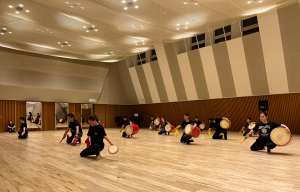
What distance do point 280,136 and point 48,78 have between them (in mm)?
18787

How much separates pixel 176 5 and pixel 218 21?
348 cm

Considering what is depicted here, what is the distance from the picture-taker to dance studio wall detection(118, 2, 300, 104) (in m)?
12.7

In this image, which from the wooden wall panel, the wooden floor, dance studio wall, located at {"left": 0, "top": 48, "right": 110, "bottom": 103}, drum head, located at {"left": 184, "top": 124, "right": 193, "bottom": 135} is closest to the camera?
the wooden floor

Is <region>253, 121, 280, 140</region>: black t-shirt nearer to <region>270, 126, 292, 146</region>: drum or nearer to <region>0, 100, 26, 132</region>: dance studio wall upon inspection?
<region>270, 126, 292, 146</region>: drum

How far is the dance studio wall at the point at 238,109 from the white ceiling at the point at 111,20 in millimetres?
6142

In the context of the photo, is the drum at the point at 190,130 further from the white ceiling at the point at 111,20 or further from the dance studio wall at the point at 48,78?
the dance studio wall at the point at 48,78

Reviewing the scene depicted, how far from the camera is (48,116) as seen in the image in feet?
67.6

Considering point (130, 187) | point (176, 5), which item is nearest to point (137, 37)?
point (176, 5)

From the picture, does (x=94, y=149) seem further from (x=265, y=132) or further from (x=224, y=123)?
(x=224, y=123)

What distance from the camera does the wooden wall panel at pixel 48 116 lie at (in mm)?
20375

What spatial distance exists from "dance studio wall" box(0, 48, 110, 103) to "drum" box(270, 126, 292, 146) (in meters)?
18.5

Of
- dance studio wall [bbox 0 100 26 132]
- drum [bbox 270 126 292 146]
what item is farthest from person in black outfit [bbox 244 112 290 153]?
dance studio wall [bbox 0 100 26 132]

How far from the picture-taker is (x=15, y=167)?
5188 millimetres

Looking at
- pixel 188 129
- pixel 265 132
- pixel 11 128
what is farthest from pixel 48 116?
pixel 265 132
